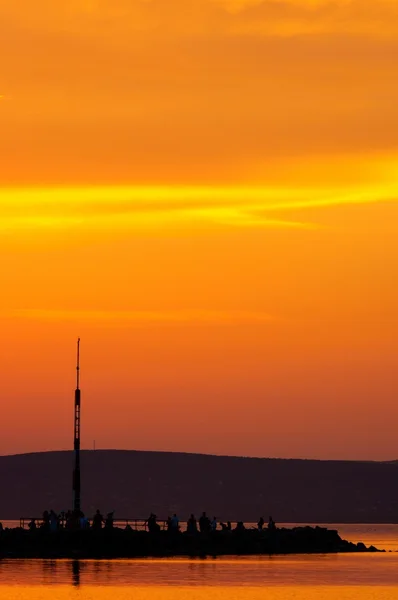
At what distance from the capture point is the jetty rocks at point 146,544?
4016 inches

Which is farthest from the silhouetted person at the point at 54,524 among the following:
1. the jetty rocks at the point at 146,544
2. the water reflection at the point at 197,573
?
the water reflection at the point at 197,573

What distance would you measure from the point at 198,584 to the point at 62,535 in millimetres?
24584

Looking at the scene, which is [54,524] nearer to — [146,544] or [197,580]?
[146,544]

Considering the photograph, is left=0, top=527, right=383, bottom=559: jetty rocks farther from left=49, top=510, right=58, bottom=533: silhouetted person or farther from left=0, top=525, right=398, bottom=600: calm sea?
left=0, top=525, right=398, bottom=600: calm sea

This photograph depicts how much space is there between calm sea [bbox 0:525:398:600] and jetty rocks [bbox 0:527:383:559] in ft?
18.5

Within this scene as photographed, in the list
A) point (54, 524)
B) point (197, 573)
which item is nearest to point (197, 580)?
point (197, 573)

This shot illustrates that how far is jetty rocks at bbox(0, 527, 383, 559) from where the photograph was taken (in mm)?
102000

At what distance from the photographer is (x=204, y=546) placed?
110 metres

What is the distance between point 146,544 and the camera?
350 ft

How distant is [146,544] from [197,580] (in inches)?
972

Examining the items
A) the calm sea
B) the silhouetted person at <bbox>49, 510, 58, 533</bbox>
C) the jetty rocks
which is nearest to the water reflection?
the calm sea
